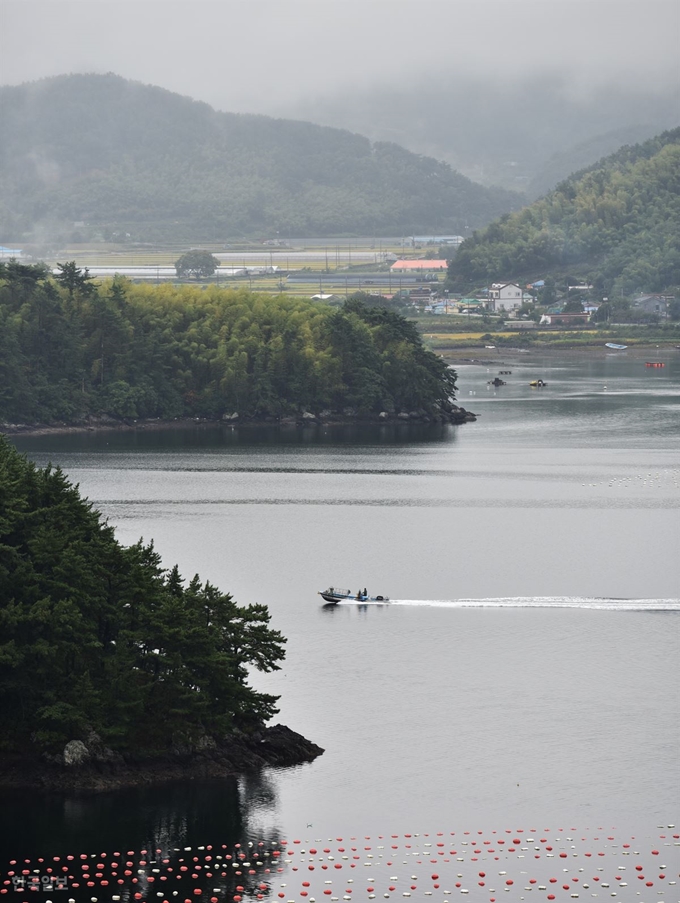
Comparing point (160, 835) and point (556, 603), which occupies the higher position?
point (556, 603)

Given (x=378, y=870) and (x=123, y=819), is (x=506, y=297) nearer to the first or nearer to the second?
(x=123, y=819)

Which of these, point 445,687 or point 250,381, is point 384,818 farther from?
point 250,381

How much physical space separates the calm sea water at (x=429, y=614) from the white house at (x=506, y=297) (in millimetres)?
85249

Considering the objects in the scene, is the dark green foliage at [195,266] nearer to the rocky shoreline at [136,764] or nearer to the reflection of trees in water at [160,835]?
the rocky shoreline at [136,764]

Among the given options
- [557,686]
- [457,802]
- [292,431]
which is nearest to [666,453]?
[292,431]

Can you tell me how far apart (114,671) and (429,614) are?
1494 centimetres

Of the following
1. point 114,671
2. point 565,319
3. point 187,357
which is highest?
point 187,357

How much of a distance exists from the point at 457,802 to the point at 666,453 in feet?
162

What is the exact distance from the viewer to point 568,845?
101 ft

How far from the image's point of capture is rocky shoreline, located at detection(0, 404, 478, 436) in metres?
91.4

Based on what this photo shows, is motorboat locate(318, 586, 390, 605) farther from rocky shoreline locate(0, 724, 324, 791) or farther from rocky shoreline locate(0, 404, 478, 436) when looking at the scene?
rocky shoreline locate(0, 404, 478, 436)

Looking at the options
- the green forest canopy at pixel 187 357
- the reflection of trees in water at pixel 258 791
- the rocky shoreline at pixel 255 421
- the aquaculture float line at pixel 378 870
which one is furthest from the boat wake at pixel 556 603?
the green forest canopy at pixel 187 357

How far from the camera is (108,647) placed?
114ft


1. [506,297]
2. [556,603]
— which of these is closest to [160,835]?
[556,603]
